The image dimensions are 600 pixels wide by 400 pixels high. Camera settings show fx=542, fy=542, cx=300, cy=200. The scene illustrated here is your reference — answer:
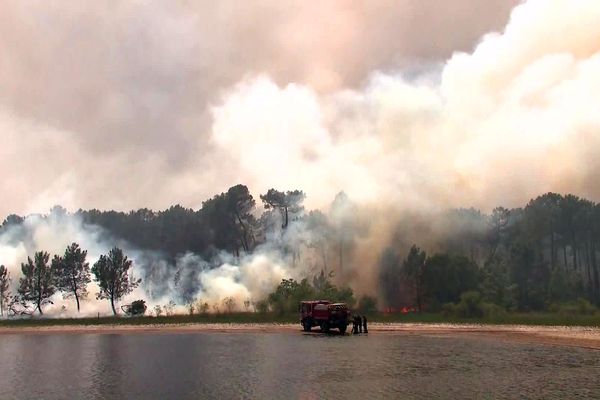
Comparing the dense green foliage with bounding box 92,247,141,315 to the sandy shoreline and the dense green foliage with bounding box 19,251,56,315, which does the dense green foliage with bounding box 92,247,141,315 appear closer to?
the dense green foliage with bounding box 19,251,56,315

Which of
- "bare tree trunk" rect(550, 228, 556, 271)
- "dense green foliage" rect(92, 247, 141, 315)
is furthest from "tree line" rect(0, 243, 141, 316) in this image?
"bare tree trunk" rect(550, 228, 556, 271)

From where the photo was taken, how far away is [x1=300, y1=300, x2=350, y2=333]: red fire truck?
3226 inches

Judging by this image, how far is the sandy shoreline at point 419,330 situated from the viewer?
241 feet

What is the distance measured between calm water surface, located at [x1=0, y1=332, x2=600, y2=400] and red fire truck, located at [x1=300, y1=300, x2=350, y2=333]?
12.0 metres

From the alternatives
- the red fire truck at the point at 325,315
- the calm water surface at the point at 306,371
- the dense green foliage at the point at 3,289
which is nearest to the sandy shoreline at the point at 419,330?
the red fire truck at the point at 325,315

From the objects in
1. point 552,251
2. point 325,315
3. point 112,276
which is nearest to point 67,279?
point 112,276

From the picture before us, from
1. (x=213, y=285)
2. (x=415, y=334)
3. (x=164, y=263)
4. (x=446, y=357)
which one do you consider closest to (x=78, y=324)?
(x=213, y=285)

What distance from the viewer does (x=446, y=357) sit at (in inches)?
2068

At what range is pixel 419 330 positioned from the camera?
88.9m

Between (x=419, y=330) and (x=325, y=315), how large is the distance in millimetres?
17031

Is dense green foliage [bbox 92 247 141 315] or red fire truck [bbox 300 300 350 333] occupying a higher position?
dense green foliage [bbox 92 247 141 315]

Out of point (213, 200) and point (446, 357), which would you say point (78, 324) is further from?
point (446, 357)

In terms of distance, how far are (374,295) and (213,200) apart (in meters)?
65.3

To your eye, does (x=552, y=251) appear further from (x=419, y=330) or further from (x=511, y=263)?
(x=419, y=330)
